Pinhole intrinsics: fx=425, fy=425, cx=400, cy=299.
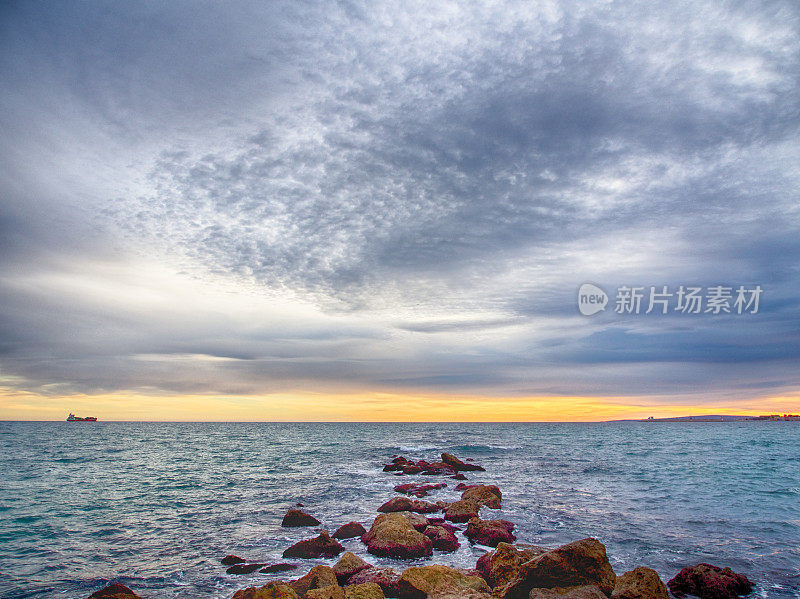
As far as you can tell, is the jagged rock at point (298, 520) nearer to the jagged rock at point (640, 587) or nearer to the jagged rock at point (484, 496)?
the jagged rock at point (484, 496)

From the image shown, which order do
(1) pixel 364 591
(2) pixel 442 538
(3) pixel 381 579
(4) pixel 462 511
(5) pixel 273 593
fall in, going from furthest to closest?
(4) pixel 462 511 → (2) pixel 442 538 → (3) pixel 381 579 → (1) pixel 364 591 → (5) pixel 273 593

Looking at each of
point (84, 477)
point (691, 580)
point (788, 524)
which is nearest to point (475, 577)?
point (691, 580)

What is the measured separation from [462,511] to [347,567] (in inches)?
393

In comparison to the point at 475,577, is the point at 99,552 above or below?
below

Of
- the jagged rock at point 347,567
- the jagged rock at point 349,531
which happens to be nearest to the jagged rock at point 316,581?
the jagged rock at point 347,567

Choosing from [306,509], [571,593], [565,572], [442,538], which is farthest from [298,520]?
[571,593]

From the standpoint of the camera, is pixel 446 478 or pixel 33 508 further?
pixel 446 478

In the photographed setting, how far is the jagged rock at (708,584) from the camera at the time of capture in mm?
12758

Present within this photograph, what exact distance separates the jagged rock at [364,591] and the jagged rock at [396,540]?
15.2 ft

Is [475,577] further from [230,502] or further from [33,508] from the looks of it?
[33,508]

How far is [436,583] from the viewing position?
12328mm

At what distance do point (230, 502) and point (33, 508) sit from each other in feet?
38.9

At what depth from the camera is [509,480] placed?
1449 inches

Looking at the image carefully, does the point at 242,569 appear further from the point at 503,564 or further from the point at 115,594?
the point at 503,564
